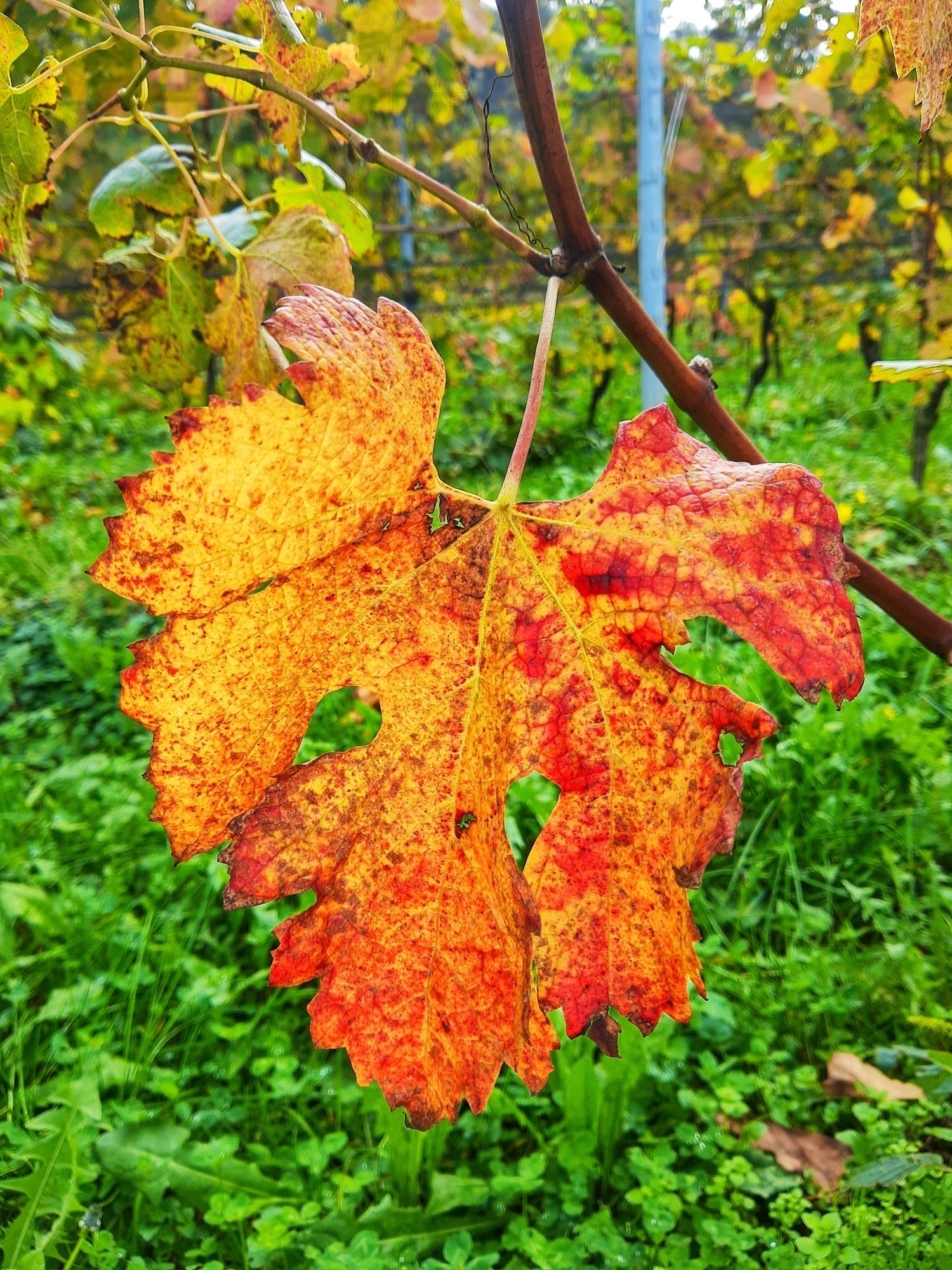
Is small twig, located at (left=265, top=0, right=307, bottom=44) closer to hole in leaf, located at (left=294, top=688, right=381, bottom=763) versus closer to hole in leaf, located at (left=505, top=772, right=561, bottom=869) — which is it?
hole in leaf, located at (left=505, top=772, right=561, bottom=869)

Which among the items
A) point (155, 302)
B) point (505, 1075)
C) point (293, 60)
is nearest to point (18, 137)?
point (293, 60)

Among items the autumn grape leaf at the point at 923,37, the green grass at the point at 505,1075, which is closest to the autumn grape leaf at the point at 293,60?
the autumn grape leaf at the point at 923,37

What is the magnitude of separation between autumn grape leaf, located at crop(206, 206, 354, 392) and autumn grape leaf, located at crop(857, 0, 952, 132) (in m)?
0.46

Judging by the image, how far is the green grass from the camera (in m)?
1.28

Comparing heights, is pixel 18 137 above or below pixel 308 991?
above

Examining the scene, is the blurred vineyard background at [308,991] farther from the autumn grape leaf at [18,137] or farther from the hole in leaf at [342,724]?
the autumn grape leaf at [18,137]

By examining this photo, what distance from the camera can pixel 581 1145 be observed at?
1376 millimetres

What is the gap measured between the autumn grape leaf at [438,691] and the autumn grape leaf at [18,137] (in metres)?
0.31

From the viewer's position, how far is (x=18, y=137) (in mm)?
664

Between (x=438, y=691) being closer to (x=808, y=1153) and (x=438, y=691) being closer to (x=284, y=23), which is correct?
(x=284, y=23)

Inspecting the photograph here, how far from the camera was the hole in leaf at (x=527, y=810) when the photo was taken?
1902mm

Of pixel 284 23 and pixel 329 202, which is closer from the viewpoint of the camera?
pixel 284 23

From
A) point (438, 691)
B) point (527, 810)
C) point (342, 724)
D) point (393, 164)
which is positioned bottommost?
point (527, 810)

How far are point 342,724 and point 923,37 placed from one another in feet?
6.77
